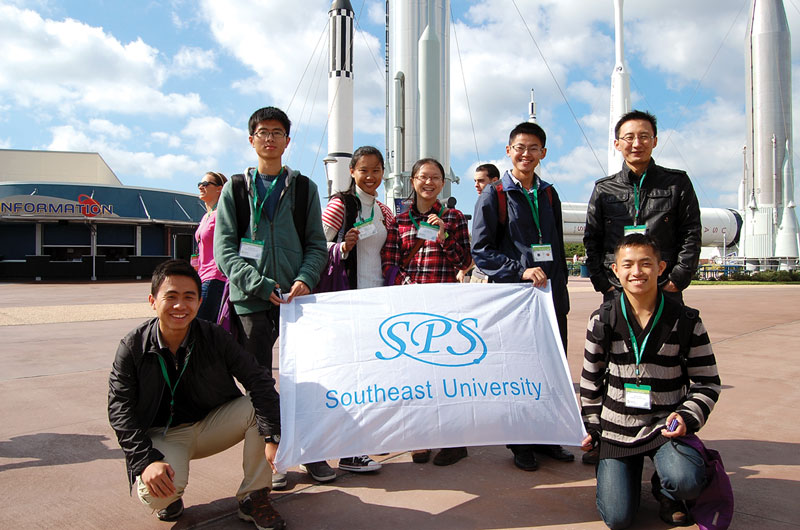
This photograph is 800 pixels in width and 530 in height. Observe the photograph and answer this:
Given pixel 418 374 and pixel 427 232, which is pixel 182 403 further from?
pixel 427 232

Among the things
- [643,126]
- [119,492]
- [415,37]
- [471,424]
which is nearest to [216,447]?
[119,492]

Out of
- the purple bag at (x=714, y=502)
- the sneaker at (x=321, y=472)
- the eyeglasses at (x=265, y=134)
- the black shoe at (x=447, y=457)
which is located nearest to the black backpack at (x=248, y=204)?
the eyeglasses at (x=265, y=134)

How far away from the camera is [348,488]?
2.92 m

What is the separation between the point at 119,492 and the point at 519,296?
2480mm

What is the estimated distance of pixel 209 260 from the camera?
4.51 meters

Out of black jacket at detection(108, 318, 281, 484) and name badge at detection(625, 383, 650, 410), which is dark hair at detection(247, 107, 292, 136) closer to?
black jacket at detection(108, 318, 281, 484)

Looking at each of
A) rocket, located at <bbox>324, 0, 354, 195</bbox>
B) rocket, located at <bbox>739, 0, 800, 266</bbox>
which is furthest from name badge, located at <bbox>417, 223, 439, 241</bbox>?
rocket, located at <bbox>739, 0, 800, 266</bbox>

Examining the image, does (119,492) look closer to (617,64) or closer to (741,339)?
(741,339)

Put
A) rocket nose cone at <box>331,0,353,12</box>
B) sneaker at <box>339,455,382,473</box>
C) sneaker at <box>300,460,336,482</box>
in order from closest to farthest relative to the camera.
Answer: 1. sneaker at <box>300,460,336,482</box>
2. sneaker at <box>339,455,382,473</box>
3. rocket nose cone at <box>331,0,353,12</box>

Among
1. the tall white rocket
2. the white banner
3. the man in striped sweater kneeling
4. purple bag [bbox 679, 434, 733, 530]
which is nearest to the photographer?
purple bag [bbox 679, 434, 733, 530]

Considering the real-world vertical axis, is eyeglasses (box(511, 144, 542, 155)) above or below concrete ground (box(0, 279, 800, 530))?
above

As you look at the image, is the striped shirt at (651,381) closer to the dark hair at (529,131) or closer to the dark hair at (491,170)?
the dark hair at (529,131)

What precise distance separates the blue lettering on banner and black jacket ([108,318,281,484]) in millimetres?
645

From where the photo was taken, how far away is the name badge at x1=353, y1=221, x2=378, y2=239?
352 centimetres
